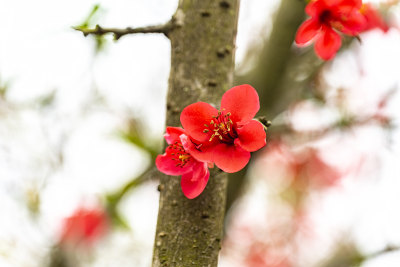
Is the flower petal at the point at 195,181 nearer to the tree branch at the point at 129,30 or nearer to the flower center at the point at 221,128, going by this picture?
the flower center at the point at 221,128

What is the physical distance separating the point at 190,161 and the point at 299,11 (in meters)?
1.40

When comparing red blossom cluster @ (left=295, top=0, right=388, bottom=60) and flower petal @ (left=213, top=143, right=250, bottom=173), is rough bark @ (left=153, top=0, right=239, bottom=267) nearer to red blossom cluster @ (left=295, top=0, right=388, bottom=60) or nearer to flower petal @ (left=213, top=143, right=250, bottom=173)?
flower petal @ (left=213, top=143, right=250, bottom=173)

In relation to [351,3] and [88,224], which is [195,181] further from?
[88,224]

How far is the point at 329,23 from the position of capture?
93 cm

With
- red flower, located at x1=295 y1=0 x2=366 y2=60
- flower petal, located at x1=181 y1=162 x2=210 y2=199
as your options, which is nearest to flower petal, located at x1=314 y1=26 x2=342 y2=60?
red flower, located at x1=295 y1=0 x2=366 y2=60

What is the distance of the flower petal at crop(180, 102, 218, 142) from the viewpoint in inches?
26.4

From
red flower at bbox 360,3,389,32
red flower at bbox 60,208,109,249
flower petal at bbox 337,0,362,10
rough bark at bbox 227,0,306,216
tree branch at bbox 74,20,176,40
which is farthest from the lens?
red flower at bbox 60,208,109,249

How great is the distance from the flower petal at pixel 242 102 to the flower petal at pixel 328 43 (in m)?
0.36

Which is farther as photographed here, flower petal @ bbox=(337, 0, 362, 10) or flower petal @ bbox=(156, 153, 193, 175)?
flower petal @ bbox=(337, 0, 362, 10)

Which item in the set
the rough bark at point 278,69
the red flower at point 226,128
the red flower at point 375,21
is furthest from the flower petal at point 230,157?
the rough bark at point 278,69

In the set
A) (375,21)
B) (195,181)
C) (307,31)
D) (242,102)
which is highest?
(375,21)

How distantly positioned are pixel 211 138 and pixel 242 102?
0.08m

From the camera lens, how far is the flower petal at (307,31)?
0.90 m

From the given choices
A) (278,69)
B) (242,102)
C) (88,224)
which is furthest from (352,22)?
(88,224)
